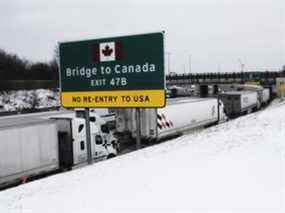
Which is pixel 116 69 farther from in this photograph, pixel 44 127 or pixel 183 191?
pixel 183 191

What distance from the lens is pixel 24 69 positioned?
99125mm

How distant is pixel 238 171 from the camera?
8367 millimetres

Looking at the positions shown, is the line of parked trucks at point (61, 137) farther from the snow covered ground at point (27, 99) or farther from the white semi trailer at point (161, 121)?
the snow covered ground at point (27, 99)

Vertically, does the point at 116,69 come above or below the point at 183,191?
above

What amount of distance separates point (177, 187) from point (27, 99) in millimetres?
64631

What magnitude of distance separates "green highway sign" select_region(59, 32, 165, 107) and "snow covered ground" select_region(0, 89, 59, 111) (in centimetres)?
4614

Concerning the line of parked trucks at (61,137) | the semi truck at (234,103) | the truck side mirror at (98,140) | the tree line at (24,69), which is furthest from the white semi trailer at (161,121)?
the tree line at (24,69)

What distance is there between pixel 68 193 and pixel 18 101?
61.8 metres

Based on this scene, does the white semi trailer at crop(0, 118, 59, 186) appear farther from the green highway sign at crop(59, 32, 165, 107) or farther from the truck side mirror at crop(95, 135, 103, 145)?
the truck side mirror at crop(95, 135, 103, 145)

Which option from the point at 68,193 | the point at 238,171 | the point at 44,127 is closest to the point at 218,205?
the point at 238,171

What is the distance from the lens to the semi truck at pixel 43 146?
16156 millimetres

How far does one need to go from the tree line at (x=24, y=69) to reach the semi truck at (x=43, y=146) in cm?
6721

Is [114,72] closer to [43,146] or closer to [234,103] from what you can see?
[43,146]

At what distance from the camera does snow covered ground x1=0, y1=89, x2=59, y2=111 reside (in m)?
65.5
